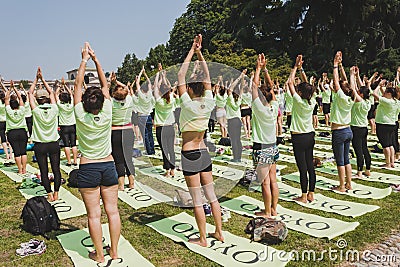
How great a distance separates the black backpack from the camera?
5578 mm

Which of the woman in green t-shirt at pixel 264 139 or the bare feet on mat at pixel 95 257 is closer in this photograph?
the bare feet on mat at pixel 95 257

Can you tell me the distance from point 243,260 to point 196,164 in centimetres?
132

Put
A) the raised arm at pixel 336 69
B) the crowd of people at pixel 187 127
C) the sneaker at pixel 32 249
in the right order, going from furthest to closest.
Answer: the raised arm at pixel 336 69 < the sneaker at pixel 32 249 < the crowd of people at pixel 187 127

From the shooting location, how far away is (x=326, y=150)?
1145cm

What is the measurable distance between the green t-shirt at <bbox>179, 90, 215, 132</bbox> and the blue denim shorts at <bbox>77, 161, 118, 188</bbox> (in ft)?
3.45

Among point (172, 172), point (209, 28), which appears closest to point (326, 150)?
point (172, 172)

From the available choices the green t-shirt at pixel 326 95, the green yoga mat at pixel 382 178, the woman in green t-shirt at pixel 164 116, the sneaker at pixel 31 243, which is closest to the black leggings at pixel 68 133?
Answer: the woman in green t-shirt at pixel 164 116

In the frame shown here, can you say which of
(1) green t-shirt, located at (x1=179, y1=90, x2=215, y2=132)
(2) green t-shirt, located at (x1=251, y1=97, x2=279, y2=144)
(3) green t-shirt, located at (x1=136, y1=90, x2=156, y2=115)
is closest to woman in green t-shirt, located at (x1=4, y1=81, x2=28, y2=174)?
(3) green t-shirt, located at (x1=136, y1=90, x2=156, y2=115)

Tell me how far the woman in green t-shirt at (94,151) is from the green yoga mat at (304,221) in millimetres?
2625

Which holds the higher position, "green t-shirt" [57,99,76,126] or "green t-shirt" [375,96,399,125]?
"green t-shirt" [57,99,76,126]

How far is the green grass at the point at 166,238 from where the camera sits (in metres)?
4.78

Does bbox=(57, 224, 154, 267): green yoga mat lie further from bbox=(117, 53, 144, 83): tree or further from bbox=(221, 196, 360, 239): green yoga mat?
bbox=(117, 53, 144, 83): tree

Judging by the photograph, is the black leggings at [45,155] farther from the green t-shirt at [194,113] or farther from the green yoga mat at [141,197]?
the green t-shirt at [194,113]

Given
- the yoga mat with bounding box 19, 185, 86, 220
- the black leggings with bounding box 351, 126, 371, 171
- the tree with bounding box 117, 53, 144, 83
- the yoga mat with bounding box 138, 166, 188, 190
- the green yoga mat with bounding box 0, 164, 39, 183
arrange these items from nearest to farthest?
the yoga mat with bounding box 19, 185, 86, 220 < the black leggings with bounding box 351, 126, 371, 171 < the yoga mat with bounding box 138, 166, 188, 190 < the green yoga mat with bounding box 0, 164, 39, 183 < the tree with bounding box 117, 53, 144, 83
